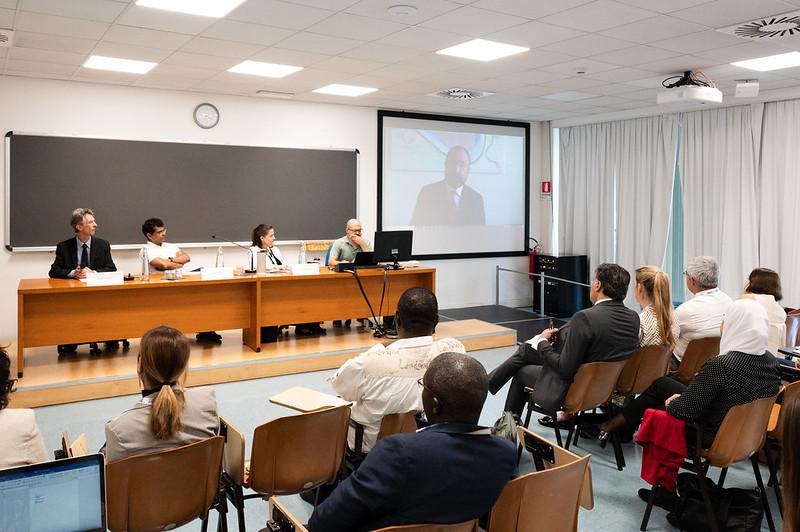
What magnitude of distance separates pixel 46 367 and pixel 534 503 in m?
4.93

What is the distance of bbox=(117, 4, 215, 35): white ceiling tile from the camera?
4512mm

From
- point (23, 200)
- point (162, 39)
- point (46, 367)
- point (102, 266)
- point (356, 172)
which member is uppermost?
point (162, 39)

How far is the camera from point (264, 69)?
6477 mm

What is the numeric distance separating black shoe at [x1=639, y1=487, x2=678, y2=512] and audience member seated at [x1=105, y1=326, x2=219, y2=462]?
2365mm

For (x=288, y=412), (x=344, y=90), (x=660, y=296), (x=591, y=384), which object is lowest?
(x=288, y=412)

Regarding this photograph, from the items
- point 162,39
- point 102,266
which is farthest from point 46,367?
point 162,39

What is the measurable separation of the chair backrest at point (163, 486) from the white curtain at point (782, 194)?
23.4ft

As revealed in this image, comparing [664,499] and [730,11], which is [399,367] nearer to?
[664,499]

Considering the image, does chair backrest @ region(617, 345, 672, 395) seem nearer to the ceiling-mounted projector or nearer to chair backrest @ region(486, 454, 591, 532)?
chair backrest @ region(486, 454, 591, 532)

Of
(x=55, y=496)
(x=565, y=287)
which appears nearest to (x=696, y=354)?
(x=55, y=496)

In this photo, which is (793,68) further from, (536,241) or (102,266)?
(102,266)

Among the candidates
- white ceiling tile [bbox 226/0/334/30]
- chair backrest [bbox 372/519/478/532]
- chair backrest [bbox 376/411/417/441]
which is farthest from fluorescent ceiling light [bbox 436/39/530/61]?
chair backrest [bbox 372/519/478/532]

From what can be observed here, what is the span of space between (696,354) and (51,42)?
17.8ft

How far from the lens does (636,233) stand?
9.23 meters
